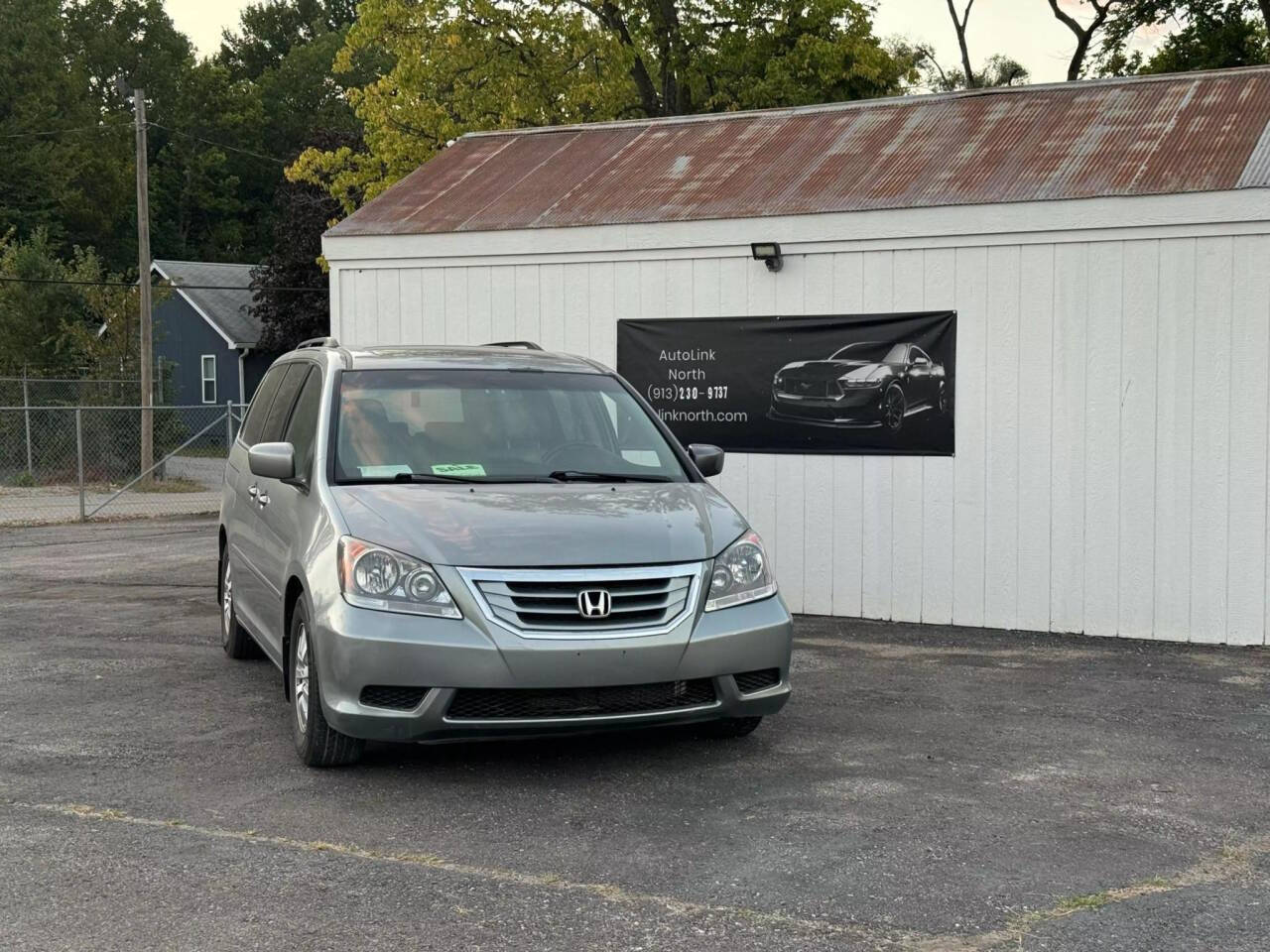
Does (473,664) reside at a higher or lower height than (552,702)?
higher

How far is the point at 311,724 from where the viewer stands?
21.0ft

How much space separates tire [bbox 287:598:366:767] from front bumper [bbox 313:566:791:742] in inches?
5.5

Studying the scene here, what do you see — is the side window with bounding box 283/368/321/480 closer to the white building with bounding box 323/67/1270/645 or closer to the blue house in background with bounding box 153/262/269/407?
the white building with bounding box 323/67/1270/645

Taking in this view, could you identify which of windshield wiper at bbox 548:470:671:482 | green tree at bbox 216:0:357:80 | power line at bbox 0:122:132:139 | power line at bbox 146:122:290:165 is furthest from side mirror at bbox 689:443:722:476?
→ green tree at bbox 216:0:357:80

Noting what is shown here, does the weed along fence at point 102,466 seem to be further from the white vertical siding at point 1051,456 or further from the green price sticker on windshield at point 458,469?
the green price sticker on windshield at point 458,469

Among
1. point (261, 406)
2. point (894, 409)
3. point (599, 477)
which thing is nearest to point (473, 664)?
point (599, 477)

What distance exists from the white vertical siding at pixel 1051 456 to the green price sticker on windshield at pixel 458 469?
480 centimetres

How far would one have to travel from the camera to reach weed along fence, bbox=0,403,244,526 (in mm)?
23703

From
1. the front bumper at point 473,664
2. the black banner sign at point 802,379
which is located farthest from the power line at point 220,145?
the front bumper at point 473,664

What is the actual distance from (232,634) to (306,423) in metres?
2.13

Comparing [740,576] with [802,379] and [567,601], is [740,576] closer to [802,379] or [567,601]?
[567,601]

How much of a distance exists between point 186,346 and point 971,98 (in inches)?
1661

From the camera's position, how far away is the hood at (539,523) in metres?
6.14

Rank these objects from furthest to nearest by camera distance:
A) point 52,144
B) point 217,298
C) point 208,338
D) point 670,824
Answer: point 52,144 < point 217,298 < point 208,338 < point 670,824
